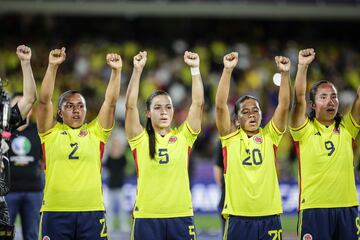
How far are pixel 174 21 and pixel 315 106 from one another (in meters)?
17.3

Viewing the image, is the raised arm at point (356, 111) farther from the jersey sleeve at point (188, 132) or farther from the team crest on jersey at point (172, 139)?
the team crest on jersey at point (172, 139)

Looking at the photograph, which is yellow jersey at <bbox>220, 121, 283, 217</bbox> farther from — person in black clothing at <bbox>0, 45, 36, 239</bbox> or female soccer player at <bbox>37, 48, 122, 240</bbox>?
person in black clothing at <bbox>0, 45, 36, 239</bbox>

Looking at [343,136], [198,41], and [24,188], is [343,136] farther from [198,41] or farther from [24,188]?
[198,41]

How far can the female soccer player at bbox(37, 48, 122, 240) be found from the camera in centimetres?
777

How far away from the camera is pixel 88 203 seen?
7.84m

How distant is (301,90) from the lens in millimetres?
7906

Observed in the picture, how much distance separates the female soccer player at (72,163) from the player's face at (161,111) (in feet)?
1.46

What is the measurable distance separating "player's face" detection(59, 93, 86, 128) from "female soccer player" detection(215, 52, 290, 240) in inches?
59.2

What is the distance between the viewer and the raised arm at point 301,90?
26.0 feet

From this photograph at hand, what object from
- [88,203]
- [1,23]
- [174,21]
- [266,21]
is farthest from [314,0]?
[88,203]

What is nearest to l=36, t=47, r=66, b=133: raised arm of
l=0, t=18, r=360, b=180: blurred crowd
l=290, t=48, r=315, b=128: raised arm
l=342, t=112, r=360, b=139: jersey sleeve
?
l=290, t=48, r=315, b=128: raised arm

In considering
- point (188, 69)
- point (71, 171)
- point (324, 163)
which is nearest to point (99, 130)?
point (71, 171)

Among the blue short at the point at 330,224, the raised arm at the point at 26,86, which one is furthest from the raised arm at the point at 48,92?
the blue short at the point at 330,224

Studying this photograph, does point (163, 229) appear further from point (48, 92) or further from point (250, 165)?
point (48, 92)
